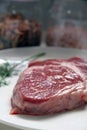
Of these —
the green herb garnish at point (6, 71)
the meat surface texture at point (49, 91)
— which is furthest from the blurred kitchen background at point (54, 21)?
the meat surface texture at point (49, 91)

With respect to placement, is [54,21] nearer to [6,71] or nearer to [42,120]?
[6,71]

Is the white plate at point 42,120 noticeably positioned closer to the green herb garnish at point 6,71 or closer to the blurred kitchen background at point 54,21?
the green herb garnish at point 6,71

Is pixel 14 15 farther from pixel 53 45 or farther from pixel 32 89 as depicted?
pixel 32 89

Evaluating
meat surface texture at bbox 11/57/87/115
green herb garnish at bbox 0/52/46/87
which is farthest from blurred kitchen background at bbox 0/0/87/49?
meat surface texture at bbox 11/57/87/115

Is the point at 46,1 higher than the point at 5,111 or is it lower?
higher

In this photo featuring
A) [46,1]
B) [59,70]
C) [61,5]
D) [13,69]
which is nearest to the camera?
[59,70]

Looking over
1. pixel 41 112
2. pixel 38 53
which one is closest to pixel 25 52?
pixel 38 53
